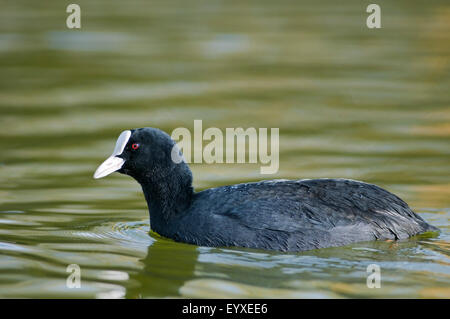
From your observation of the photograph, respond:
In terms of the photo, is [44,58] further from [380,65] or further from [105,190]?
[105,190]

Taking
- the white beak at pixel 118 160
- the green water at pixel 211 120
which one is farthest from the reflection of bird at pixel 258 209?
the green water at pixel 211 120

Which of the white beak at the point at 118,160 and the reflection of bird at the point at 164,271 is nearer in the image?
the reflection of bird at the point at 164,271

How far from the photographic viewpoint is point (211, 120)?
1251cm

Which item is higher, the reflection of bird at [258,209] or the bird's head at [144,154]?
the bird's head at [144,154]

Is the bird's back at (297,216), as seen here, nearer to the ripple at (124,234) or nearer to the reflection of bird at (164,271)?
the reflection of bird at (164,271)

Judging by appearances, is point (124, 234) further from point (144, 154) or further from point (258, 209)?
point (258, 209)

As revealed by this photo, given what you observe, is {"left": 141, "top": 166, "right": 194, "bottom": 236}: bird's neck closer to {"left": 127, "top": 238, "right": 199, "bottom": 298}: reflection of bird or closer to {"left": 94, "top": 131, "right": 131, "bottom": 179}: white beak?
{"left": 127, "top": 238, "right": 199, "bottom": 298}: reflection of bird

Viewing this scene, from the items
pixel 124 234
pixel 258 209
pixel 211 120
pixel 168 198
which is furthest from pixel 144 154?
pixel 211 120

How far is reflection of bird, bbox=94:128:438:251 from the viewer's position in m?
7.44

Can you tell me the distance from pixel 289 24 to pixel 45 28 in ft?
16.6

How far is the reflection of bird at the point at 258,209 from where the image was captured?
293 inches

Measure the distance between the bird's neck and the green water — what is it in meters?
0.17

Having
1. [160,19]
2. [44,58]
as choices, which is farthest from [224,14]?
[44,58]

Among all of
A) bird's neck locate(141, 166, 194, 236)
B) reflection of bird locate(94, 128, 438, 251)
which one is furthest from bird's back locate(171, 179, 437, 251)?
bird's neck locate(141, 166, 194, 236)
